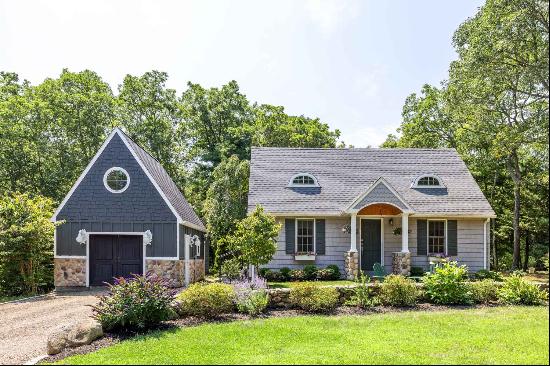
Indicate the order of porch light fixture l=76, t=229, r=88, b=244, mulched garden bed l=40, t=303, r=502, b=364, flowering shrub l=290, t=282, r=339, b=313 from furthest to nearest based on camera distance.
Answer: porch light fixture l=76, t=229, r=88, b=244
flowering shrub l=290, t=282, r=339, b=313
mulched garden bed l=40, t=303, r=502, b=364

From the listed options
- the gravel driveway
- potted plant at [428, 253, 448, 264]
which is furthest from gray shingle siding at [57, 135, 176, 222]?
potted plant at [428, 253, 448, 264]

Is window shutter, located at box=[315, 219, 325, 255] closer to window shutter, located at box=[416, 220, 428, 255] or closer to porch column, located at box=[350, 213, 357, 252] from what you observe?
porch column, located at box=[350, 213, 357, 252]

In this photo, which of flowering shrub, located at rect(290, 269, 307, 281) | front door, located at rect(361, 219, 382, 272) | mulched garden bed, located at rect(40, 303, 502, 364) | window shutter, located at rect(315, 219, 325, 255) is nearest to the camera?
mulched garden bed, located at rect(40, 303, 502, 364)

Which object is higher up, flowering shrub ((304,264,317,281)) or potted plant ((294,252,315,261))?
potted plant ((294,252,315,261))

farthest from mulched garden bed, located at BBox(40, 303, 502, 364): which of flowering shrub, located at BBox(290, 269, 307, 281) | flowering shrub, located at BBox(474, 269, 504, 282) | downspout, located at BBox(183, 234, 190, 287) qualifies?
downspout, located at BBox(183, 234, 190, 287)

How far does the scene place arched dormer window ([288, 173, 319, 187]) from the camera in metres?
20.5

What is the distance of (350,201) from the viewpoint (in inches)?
776

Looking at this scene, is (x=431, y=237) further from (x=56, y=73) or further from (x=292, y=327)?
(x=56, y=73)

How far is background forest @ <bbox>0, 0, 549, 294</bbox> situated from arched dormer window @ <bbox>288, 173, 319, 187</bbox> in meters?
3.25

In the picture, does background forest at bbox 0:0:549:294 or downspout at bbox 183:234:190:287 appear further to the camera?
downspout at bbox 183:234:190:287

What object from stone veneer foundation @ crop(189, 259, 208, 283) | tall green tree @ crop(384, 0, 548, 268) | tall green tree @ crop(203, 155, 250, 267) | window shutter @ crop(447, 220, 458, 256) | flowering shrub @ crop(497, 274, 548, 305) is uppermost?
tall green tree @ crop(384, 0, 548, 268)

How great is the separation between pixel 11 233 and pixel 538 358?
50.7 ft

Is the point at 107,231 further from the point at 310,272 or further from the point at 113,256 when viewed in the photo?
the point at 310,272

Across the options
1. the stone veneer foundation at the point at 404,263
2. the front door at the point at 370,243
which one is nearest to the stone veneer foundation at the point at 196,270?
the front door at the point at 370,243
